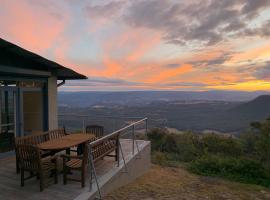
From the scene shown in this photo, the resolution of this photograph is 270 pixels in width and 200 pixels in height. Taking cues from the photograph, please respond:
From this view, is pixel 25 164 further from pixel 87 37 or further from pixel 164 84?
pixel 164 84

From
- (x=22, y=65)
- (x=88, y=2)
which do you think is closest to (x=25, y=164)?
(x=22, y=65)

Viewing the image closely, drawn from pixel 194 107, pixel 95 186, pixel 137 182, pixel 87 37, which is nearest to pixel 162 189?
pixel 137 182

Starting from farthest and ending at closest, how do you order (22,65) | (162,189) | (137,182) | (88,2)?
(88,2) → (22,65) → (137,182) → (162,189)

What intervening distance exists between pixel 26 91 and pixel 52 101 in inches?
48.2

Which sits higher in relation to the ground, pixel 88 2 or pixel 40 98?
pixel 88 2

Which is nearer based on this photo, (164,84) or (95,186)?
(95,186)

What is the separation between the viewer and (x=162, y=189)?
730cm

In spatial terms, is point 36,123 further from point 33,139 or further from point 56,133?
point 33,139

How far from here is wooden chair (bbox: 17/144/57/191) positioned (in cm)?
536

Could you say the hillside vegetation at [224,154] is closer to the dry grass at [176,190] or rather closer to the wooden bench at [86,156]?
the dry grass at [176,190]

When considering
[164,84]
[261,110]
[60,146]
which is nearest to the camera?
[60,146]

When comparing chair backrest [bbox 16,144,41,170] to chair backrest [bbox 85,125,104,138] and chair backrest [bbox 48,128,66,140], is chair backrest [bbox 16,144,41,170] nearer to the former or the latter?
chair backrest [bbox 48,128,66,140]

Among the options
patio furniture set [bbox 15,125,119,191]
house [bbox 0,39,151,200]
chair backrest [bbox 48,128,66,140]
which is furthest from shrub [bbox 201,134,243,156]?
patio furniture set [bbox 15,125,119,191]

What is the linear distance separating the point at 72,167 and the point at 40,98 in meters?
4.63
